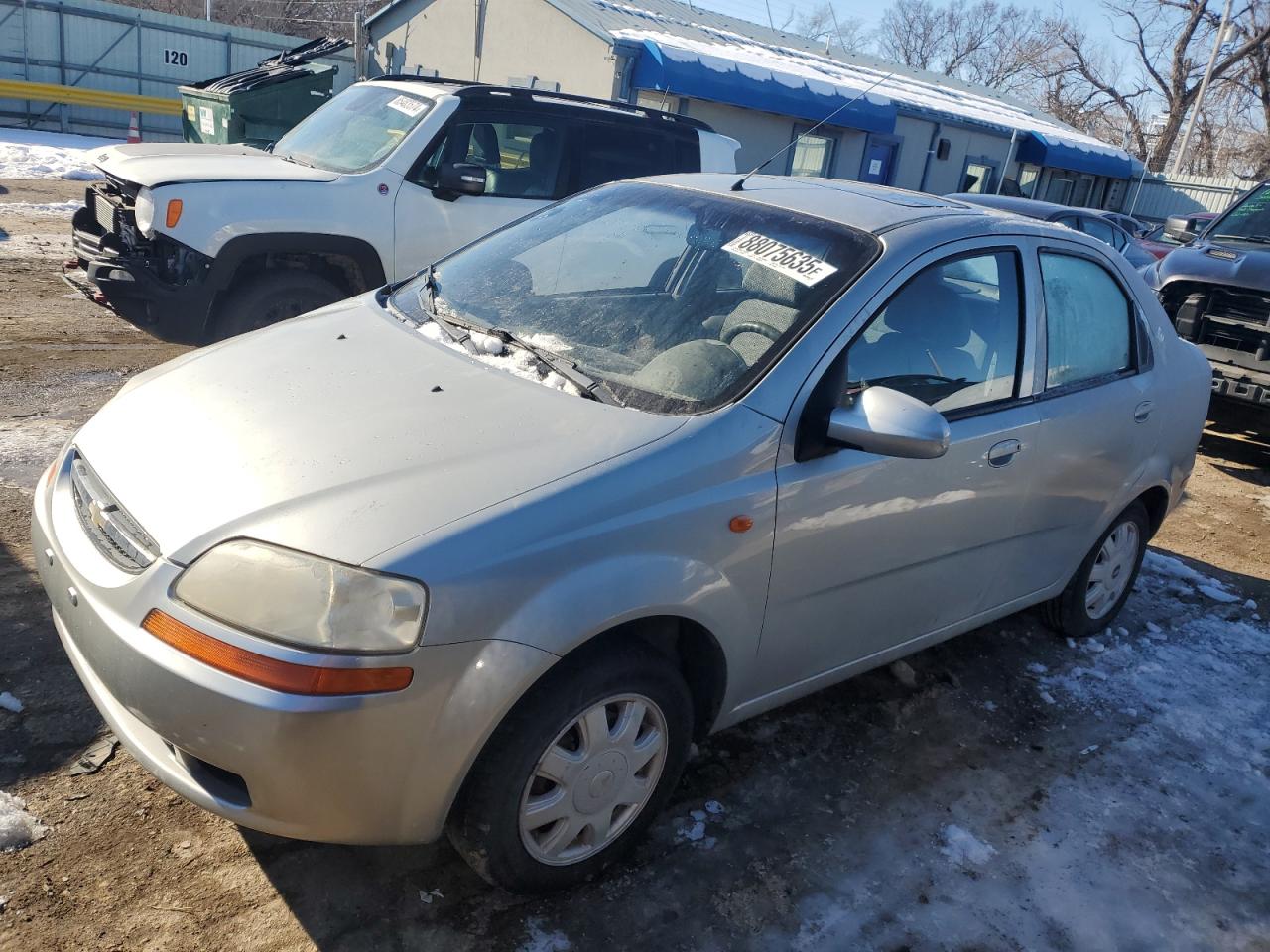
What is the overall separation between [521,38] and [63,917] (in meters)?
17.3

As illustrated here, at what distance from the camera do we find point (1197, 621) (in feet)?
16.0

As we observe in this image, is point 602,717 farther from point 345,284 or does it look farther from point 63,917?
point 345,284

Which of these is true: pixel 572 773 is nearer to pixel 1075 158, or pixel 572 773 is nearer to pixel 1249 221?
pixel 1249 221

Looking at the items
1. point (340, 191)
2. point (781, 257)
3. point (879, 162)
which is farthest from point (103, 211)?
point (879, 162)

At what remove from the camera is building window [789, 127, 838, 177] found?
19.1 m

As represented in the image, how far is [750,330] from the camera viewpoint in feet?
9.70

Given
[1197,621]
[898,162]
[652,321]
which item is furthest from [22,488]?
[898,162]

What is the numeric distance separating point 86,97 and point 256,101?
1094cm

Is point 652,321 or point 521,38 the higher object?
point 521,38

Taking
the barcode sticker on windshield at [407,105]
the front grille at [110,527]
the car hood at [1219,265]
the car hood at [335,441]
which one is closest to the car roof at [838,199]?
the car hood at [335,441]

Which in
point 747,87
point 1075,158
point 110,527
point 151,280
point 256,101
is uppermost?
point 747,87

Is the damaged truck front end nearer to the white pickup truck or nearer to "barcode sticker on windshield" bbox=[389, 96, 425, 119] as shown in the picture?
the white pickup truck

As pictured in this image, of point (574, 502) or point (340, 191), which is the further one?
point (340, 191)

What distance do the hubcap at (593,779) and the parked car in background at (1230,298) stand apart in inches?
256
